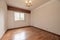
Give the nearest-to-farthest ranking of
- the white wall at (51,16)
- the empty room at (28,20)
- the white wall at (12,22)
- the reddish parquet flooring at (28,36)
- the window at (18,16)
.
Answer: the reddish parquet flooring at (28,36) < the empty room at (28,20) < the white wall at (51,16) < the white wall at (12,22) < the window at (18,16)

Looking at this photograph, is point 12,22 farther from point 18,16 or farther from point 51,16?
point 51,16

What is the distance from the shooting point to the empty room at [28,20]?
12.7 ft

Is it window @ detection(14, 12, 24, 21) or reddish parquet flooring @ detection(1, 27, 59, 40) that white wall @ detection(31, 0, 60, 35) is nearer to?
reddish parquet flooring @ detection(1, 27, 59, 40)

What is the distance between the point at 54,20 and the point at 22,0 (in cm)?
269

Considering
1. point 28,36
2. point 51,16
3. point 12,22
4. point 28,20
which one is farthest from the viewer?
point 28,20

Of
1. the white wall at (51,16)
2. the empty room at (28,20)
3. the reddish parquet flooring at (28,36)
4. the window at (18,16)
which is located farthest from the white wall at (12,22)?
the white wall at (51,16)

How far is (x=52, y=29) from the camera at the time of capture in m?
4.73

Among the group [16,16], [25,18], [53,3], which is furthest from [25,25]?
[53,3]

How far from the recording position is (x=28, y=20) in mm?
7730

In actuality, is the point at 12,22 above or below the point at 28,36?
above

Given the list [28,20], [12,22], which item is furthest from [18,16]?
[28,20]

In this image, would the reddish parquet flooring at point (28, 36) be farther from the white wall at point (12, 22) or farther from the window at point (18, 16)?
the window at point (18, 16)

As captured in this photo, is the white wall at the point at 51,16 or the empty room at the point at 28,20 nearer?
the empty room at the point at 28,20

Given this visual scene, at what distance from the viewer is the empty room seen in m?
3.88
